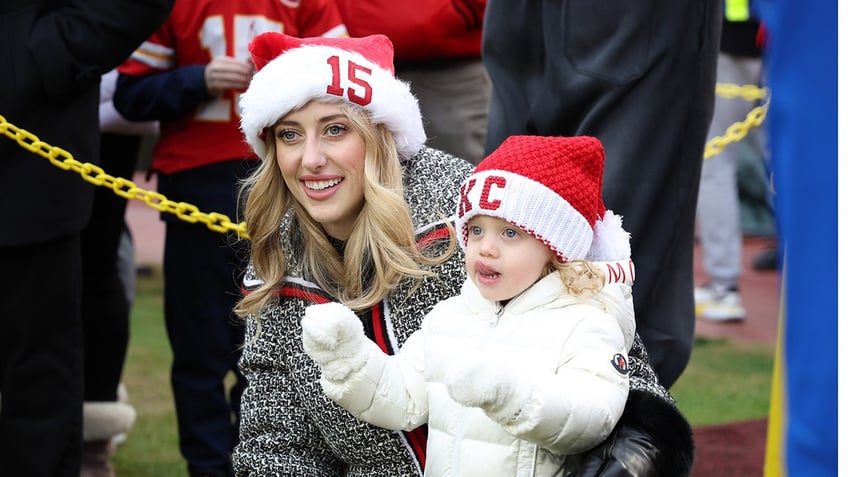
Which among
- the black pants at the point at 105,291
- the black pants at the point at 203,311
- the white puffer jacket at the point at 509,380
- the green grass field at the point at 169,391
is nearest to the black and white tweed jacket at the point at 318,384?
the white puffer jacket at the point at 509,380

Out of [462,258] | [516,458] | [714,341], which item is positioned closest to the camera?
[516,458]

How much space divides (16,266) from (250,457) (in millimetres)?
1079

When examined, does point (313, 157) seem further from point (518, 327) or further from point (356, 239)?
point (518, 327)

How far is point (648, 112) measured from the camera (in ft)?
→ 11.2

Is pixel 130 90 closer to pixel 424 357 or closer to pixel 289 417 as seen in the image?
pixel 289 417

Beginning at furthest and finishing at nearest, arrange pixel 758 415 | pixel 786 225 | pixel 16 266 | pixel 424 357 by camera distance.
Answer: pixel 758 415 → pixel 16 266 → pixel 424 357 → pixel 786 225

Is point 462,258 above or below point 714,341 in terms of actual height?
above

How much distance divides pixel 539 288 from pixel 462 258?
0.50 meters

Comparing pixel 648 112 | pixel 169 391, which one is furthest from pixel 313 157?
pixel 169 391

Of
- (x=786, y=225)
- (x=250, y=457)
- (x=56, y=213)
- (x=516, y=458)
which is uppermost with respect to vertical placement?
(x=786, y=225)

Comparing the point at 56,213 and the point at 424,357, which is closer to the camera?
the point at 424,357

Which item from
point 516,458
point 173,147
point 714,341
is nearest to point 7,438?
point 173,147

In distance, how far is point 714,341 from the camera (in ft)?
21.6

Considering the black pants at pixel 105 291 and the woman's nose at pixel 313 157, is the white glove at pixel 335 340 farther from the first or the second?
the black pants at pixel 105 291
